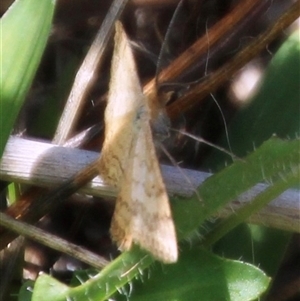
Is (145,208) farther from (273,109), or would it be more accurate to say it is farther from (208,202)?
(273,109)

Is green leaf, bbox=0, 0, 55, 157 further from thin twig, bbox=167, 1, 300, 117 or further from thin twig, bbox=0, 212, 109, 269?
thin twig, bbox=167, 1, 300, 117

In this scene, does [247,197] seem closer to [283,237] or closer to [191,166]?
[283,237]

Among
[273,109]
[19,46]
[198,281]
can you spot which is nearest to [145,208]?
[198,281]

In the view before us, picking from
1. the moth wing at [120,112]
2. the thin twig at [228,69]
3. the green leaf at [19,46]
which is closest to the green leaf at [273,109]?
the thin twig at [228,69]

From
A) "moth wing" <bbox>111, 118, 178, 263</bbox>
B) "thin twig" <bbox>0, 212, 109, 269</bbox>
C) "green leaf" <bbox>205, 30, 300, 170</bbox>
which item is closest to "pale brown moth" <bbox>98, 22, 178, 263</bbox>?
"moth wing" <bbox>111, 118, 178, 263</bbox>

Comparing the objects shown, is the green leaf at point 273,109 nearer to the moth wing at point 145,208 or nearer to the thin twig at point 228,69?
the thin twig at point 228,69

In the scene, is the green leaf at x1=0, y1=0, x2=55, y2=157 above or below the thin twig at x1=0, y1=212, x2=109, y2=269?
above
